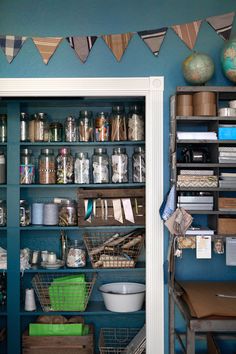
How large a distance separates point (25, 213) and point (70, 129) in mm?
747

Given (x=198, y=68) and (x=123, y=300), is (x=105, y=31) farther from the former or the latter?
(x=123, y=300)

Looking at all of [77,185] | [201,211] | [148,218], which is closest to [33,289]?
[77,185]

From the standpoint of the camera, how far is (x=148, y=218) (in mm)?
3322

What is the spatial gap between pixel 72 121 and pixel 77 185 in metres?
0.51

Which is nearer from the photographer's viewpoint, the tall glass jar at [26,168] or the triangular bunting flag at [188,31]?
the triangular bunting flag at [188,31]

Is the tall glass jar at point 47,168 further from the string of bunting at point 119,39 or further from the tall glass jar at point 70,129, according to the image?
the string of bunting at point 119,39

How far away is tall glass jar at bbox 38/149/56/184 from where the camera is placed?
3.76 meters

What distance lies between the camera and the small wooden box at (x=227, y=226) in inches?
122

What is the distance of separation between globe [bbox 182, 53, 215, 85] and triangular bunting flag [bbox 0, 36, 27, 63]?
3.68 feet

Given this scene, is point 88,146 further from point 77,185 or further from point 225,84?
point 225,84

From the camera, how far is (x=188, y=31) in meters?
3.30

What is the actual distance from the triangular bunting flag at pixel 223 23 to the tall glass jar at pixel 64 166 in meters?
1.43

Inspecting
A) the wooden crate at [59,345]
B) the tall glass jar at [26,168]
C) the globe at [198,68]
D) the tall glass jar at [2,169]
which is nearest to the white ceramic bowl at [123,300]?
the wooden crate at [59,345]

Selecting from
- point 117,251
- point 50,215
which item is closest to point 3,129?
point 50,215
